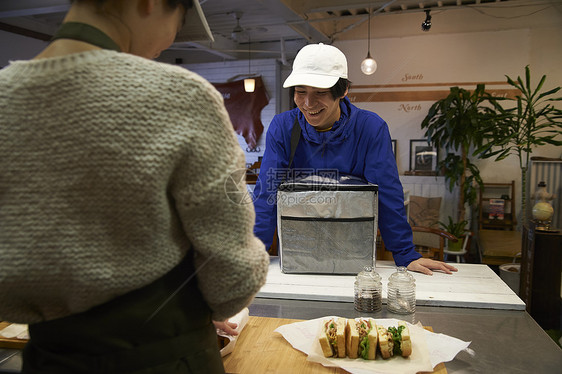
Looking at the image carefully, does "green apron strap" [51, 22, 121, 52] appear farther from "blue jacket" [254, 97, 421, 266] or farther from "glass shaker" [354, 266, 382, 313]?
"blue jacket" [254, 97, 421, 266]

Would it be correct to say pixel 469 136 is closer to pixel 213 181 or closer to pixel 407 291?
pixel 407 291

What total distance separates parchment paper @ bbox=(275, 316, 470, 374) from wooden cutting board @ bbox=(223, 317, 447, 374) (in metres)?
0.02

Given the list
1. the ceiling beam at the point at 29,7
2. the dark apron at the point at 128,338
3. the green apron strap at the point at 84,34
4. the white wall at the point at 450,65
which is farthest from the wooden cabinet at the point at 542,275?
the ceiling beam at the point at 29,7

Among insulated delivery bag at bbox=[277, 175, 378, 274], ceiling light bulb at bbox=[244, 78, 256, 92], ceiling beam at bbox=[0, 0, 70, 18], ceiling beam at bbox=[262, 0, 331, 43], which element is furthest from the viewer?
ceiling light bulb at bbox=[244, 78, 256, 92]

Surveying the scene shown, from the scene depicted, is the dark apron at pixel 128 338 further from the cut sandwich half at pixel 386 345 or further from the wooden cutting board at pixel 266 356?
the cut sandwich half at pixel 386 345

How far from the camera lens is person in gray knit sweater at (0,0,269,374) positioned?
668mm

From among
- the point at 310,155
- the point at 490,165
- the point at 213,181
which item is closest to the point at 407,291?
the point at 310,155

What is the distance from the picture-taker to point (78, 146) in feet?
2.17

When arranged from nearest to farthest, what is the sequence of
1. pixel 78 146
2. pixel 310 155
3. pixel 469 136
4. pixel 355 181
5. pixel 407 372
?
pixel 78 146 → pixel 407 372 → pixel 355 181 → pixel 310 155 → pixel 469 136

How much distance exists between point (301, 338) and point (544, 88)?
22.9 ft

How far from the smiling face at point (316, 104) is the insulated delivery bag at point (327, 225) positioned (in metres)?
0.37

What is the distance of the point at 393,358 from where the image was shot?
1221 millimetres

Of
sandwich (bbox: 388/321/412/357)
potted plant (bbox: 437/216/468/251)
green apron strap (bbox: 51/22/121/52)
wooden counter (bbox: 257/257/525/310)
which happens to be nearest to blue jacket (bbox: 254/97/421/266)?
wooden counter (bbox: 257/257/525/310)

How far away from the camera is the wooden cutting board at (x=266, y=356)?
119cm
